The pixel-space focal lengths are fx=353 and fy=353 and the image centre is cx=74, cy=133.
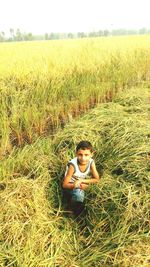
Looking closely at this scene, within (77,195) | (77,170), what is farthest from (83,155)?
(77,195)

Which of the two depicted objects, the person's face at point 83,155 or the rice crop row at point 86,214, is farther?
the person's face at point 83,155

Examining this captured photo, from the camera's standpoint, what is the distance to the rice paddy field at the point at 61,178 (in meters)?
2.09

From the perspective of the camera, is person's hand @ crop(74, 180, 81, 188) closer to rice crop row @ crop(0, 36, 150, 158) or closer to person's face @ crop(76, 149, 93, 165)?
person's face @ crop(76, 149, 93, 165)

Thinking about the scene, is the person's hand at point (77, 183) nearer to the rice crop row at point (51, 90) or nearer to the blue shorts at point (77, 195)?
the blue shorts at point (77, 195)

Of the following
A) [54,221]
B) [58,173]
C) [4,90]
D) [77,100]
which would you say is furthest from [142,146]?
[77,100]

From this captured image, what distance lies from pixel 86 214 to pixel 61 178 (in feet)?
1.56

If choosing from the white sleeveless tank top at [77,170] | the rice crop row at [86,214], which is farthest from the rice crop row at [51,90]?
the white sleeveless tank top at [77,170]

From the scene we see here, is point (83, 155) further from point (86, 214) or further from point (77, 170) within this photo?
point (86, 214)

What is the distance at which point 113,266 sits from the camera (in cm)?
198

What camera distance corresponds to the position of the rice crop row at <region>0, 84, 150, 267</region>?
205 centimetres

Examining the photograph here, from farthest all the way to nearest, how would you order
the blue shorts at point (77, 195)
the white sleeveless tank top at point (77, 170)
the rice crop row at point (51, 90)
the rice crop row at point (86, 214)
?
the rice crop row at point (51, 90) < the white sleeveless tank top at point (77, 170) < the blue shorts at point (77, 195) < the rice crop row at point (86, 214)

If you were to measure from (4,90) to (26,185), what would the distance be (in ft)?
5.76

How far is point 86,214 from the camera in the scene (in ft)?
8.10

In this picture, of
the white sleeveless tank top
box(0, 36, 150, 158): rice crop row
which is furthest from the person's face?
box(0, 36, 150, 158): rice crop row
